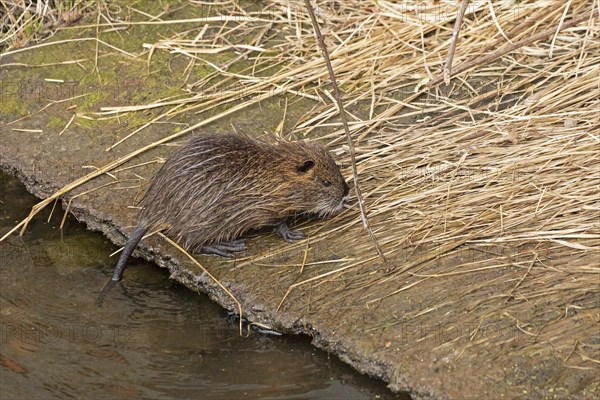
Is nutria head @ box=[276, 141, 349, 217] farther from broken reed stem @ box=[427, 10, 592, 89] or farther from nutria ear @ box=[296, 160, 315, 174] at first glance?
broken reed stem @ box=[427, 10, 592, 89]

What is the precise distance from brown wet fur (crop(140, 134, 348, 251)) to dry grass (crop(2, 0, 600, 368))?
190 millimetres

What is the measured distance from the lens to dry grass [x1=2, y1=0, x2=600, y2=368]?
443 centimetres

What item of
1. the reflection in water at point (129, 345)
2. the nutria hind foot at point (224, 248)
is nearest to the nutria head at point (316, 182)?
the nutria hind foot at point (224, 248)

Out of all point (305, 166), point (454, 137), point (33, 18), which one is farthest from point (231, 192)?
point (33, 18)

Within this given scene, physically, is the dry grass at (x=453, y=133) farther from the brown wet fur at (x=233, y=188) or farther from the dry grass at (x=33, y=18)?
the dry grass at (x=33, y=18)

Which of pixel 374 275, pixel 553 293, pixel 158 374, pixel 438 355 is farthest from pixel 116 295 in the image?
pixel 553 293

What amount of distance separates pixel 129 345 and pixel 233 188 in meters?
0.88

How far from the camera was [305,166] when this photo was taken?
5035 mm

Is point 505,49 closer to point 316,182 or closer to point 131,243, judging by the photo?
point 316,182

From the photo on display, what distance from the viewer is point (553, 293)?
4.26 meters

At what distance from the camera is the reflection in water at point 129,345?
4.20 meters

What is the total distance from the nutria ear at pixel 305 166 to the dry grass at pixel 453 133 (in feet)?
0.88

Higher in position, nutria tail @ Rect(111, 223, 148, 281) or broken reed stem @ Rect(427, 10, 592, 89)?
broken reed stem @ Rect(427, 10, 592, 89)

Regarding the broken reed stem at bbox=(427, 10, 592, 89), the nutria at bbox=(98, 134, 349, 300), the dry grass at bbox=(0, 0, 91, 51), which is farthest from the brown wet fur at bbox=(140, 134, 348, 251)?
the dry grass at bbox=(0, 0, 91, 51)
